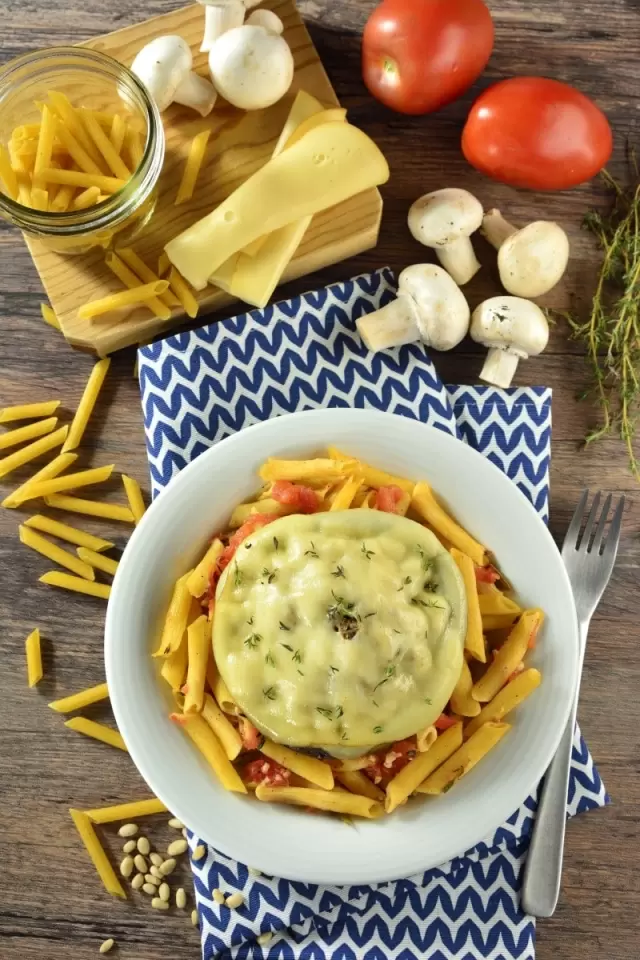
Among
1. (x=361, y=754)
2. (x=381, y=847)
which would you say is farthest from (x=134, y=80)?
(x=381, y=847)

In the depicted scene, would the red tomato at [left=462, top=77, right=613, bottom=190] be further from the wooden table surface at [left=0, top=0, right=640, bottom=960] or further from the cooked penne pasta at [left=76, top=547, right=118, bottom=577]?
the cooked penne pasta at [left=76, top=547, right=118, bottom=577]

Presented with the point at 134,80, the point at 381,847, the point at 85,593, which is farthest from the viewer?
the point at 85,593

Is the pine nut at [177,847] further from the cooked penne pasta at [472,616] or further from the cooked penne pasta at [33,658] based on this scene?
the cooked penne pasta at [472,616]

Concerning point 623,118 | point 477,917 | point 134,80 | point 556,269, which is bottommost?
point 477,917

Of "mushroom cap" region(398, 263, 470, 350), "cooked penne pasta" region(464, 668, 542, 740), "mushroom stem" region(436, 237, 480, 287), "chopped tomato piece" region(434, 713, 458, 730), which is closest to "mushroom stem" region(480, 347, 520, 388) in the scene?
"mushroom cap" region(398, 263, 470, 350)

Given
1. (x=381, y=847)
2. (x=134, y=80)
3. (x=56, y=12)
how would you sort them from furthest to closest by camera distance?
1. (x=56, y=12)
2. (x=134, y=80)
3. (x=381, y=847)

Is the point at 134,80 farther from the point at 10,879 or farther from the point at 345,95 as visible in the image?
the point at 10,879

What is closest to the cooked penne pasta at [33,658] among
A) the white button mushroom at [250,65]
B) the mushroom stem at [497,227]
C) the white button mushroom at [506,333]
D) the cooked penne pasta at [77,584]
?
the cooked penne pasta at [77,584]
